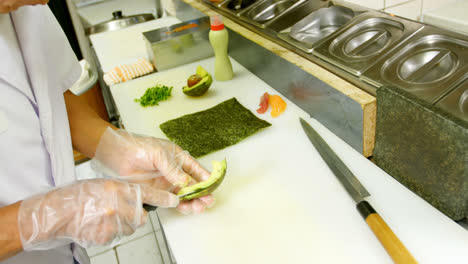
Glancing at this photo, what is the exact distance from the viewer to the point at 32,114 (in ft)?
3.06

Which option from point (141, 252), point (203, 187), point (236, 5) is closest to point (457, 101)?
point (203, 187)

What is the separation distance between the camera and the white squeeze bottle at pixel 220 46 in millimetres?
1635

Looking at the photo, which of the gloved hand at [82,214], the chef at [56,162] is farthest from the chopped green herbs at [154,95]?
the gloved hand at [82,214]

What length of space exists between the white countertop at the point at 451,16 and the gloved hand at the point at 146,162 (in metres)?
1.65

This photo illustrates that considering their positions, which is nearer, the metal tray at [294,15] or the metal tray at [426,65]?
the metal tray at [426,65]

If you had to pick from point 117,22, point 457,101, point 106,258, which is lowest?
point 106,258

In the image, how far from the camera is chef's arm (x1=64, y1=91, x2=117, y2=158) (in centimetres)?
111

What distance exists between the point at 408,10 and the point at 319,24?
31.9 inches

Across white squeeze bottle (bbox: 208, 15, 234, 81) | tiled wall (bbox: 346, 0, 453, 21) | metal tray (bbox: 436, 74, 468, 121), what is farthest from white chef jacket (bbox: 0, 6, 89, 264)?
tiled wall (bbox: 346, 0, 453, 21)

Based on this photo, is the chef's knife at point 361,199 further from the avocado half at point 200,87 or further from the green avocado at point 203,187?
the avocado half at point 200,87

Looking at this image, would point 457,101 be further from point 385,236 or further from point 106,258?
point 106,258

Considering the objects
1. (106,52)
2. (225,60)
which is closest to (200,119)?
(225,60)

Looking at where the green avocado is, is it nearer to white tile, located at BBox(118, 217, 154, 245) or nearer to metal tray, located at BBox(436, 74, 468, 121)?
metal tray, located at BBox(436, 74, 468, 121)

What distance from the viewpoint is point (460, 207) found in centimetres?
87
